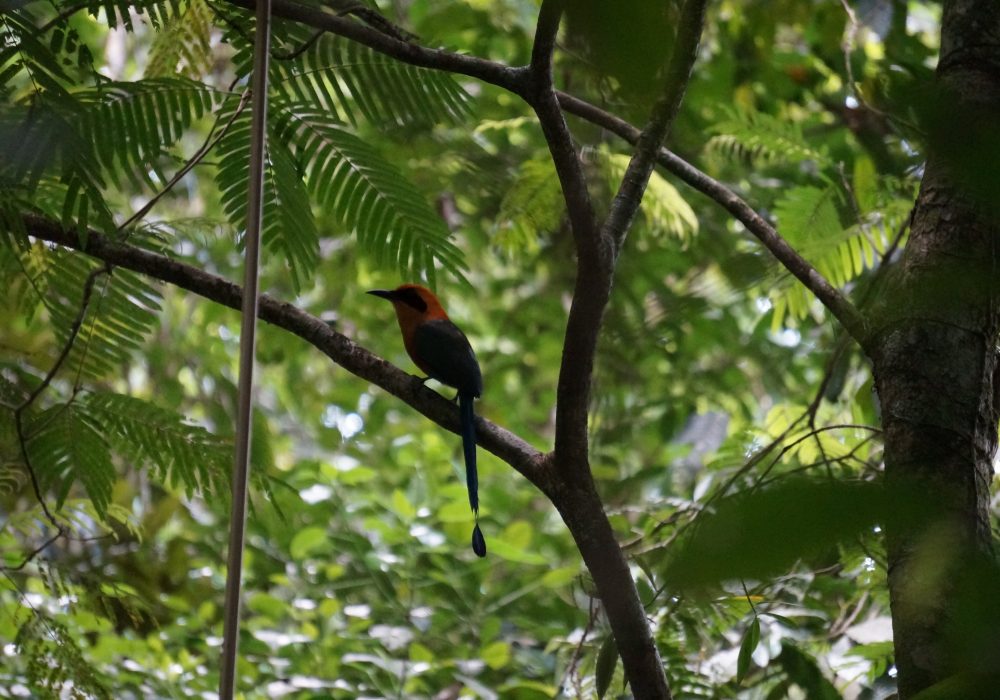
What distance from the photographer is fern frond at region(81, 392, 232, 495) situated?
2.25m

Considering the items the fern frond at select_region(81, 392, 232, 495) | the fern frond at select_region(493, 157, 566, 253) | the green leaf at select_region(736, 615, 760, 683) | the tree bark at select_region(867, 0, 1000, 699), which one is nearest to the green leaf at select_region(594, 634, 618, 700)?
the green leaf at select_region(736, 615, 760, 683)

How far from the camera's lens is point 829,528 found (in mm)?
419

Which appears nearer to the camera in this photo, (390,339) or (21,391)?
(21,391)

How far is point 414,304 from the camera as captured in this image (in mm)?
3877

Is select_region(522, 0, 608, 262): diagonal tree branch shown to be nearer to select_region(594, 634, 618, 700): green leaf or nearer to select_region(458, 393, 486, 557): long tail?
select_region(458, 393, 486, 557): long tail

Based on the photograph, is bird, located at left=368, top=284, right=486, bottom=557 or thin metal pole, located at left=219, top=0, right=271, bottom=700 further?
bird, located at left=368, top=284, right=486, bottom=557

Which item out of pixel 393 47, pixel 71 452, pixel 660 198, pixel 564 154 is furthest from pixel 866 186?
pixel 71 452

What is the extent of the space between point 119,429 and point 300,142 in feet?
2.60

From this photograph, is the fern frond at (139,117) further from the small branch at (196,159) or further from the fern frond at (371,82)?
the fern frond at (371,82)

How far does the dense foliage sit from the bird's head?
14.6 inches

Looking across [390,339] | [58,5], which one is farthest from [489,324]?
[58,5]

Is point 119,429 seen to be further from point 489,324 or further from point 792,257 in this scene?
point 489,324

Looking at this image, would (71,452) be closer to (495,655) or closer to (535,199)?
(535,199)

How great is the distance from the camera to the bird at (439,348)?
3055mm
